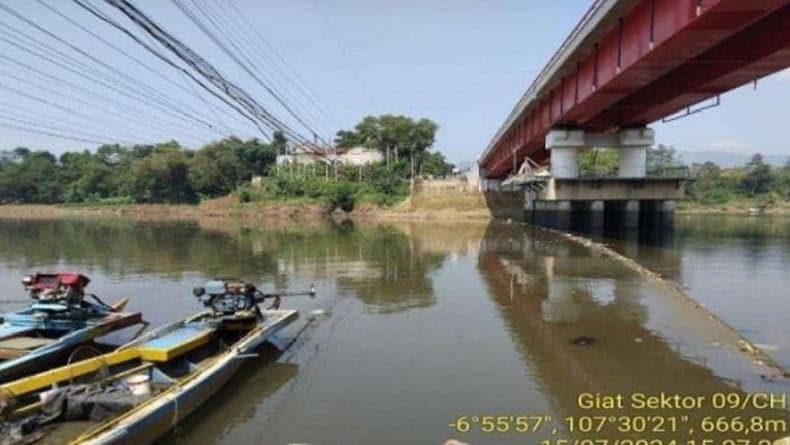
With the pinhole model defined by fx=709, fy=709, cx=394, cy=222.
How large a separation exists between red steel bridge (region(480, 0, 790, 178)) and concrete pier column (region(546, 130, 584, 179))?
0.53m

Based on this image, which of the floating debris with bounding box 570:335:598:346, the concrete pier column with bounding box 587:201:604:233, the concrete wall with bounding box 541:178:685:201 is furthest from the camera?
the concrete pier column with bounding box 587:201:604:233

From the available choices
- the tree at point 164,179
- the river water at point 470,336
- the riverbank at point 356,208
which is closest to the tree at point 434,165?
the riverbank at point 356,208

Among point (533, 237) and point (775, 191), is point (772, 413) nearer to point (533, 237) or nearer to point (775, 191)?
point (533, 237)

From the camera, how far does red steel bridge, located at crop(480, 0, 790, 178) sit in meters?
19.2

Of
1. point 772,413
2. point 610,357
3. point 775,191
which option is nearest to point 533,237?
point 610,357

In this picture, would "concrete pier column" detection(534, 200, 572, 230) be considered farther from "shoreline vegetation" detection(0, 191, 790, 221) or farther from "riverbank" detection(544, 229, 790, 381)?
"riverbank" detection(544, 229, 790, 381)

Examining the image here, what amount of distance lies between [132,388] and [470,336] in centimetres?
809

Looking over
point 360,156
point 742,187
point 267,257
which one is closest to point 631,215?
point 267,257

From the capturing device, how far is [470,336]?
52.4 ft

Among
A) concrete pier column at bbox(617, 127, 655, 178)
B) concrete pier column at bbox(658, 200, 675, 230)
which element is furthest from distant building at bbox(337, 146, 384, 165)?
concrete pier column at bbox(617, 127, 655, 178)

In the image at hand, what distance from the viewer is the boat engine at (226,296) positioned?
46.7 ft

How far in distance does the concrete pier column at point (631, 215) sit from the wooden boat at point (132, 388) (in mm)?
41321

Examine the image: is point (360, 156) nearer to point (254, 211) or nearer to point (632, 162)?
point (254, 211)

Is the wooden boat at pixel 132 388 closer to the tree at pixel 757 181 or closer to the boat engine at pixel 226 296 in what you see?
the boat engine at pixel 226 296
